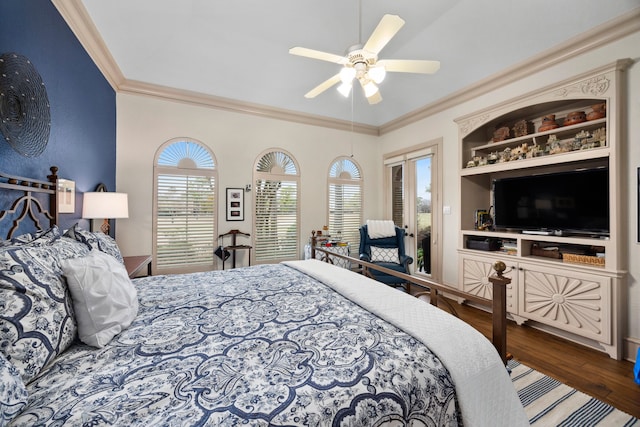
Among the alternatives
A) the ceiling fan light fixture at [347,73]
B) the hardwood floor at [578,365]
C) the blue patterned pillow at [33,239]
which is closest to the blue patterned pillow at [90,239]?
the blue patterned pillow at [33,239]

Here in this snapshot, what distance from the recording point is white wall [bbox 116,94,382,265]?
139 inches

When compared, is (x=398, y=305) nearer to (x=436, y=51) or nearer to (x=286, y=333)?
(x=286, y=333)

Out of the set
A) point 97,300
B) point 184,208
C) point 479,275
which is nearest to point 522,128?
point 479,275

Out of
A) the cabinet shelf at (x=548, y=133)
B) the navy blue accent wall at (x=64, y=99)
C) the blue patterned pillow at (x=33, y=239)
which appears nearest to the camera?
the blue patterned pillow at (x=33, y=239)

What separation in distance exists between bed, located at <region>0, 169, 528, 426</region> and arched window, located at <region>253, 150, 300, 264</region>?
2.83 meters

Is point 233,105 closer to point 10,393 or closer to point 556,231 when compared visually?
point 10,393

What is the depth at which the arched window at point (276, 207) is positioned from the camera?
426cm

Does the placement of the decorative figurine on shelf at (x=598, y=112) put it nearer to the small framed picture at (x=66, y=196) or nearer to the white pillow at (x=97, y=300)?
the white pillow at (x=97, y=300)

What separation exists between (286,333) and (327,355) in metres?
0.25

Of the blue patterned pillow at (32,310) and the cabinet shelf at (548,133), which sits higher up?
the cabinet shelf at (548,133)

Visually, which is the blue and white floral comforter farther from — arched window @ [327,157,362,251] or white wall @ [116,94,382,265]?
→ arched window @ [327,157,362,251]

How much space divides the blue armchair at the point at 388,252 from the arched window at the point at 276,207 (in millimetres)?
1166

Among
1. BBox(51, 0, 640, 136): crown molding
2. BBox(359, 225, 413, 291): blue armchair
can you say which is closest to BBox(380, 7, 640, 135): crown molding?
BBox(51, 0, 640, 136): crown molding

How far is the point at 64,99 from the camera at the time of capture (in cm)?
218
